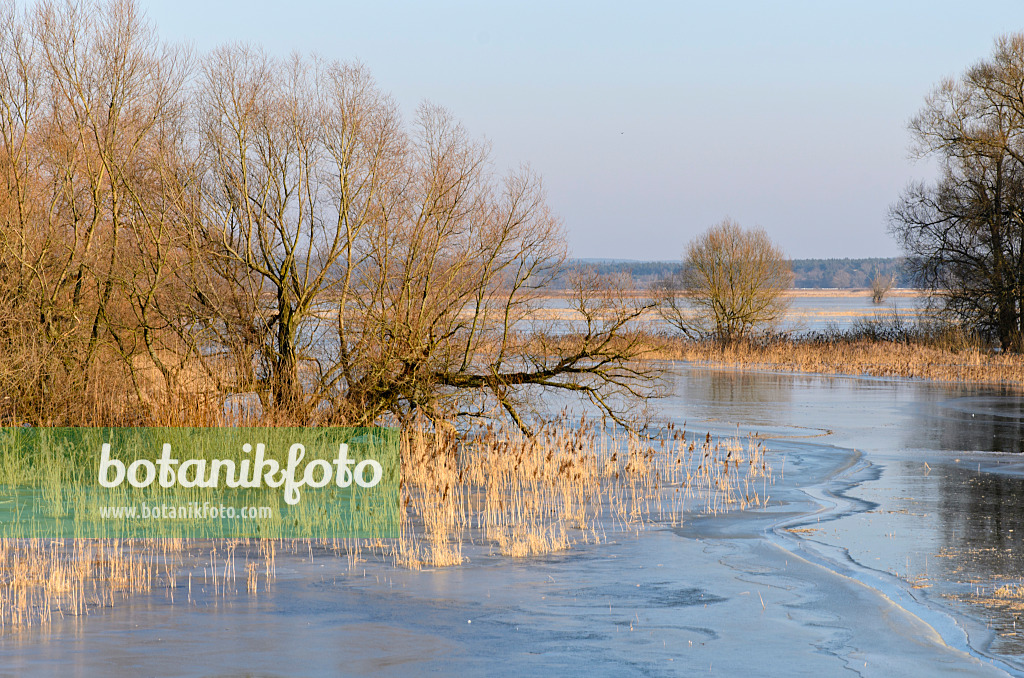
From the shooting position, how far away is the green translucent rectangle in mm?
11508

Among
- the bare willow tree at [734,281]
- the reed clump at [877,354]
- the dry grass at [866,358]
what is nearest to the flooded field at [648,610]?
the dry grass at [866,358]

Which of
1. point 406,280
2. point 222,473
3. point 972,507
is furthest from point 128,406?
point 972,507

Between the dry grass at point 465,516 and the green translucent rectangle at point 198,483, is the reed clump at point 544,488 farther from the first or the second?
the green translucent rectangle at point 198,483

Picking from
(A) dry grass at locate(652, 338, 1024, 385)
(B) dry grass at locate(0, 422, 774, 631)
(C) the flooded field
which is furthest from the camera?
(A) dry grass at locate(652, 338, 1024, 385)

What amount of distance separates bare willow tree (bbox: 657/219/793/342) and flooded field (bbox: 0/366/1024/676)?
3090 centimetres

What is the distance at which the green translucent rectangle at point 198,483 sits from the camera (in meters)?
11.5

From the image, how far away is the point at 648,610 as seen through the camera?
8.26 m

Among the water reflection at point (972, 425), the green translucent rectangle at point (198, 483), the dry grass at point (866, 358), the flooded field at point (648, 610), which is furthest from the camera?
the dry grass at point (866, 358)

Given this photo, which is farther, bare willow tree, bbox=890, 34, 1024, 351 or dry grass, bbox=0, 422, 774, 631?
bare willow tree, bbox=890, 34, 1024, 351

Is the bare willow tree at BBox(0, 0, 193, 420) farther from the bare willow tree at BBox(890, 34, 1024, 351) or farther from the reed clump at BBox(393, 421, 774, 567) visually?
the bare willow tree at BBox(890, 34, 1024, 351)

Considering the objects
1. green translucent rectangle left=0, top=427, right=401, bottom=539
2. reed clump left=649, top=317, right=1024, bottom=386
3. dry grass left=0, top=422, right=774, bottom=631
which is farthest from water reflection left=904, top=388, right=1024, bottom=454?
green translucent rectangle left=0, top=427, right=401, bottom=539

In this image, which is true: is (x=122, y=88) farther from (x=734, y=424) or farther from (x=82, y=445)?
(x=734, y=424)

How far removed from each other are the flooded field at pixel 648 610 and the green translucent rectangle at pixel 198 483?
6.38 ft

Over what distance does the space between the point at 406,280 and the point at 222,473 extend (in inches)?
147
